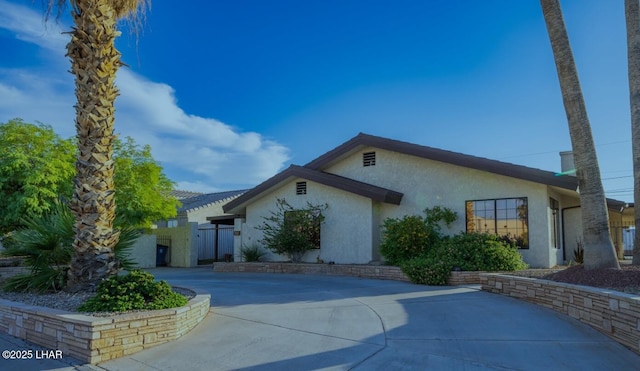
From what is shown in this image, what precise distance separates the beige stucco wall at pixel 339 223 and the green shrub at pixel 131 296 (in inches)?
391

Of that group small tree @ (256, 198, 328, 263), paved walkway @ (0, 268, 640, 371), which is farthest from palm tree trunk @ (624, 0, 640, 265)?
small tree @ (256, 198, 328, 263)

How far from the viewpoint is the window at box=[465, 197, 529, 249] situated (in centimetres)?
1462

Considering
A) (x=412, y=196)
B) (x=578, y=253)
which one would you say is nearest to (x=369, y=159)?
(x=412, y=196)

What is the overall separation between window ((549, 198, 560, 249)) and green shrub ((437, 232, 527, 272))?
2.57m

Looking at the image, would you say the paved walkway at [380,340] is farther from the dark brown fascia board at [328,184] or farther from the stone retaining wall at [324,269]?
the dark brown fascia board at [328,184]

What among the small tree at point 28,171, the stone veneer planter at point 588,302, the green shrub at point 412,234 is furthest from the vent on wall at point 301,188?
the stone veneer planter at point 588,302

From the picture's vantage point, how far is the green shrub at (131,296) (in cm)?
662

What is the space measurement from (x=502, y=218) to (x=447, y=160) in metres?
2.66

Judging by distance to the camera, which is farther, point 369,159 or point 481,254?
point 369,159

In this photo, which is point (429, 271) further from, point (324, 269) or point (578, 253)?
point (578, 253)

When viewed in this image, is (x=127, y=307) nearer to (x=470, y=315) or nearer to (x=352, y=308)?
(x=352, y=308)

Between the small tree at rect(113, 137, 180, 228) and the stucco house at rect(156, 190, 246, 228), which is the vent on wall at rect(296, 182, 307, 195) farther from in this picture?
the stucco house at rect(156, 190, 246, 228)

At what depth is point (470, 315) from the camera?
8.05 m

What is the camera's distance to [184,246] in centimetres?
2228
